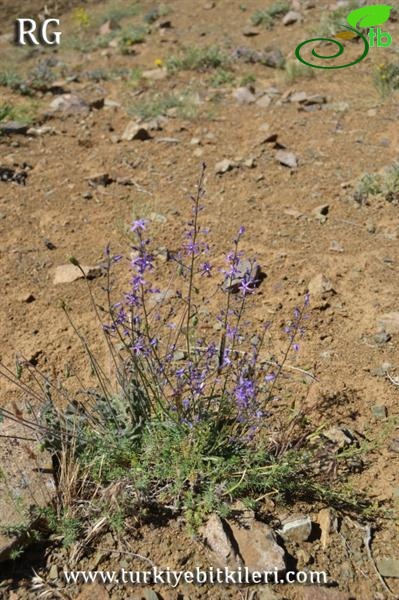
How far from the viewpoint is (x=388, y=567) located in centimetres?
222

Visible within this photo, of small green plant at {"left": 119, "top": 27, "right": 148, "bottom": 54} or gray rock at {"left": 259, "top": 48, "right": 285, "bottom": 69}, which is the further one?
small green plant at {"left": 119, "top": 27, "right": 148, "bottom": 54}

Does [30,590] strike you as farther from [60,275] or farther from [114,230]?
[114,230]

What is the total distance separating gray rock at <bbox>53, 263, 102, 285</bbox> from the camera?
12.4 ft

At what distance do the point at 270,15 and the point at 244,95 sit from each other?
283 cm

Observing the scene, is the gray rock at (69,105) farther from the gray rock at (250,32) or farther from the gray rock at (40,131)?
the gray rock at (250,32)

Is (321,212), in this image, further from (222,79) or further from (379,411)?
(222,79)

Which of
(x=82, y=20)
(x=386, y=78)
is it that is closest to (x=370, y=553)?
(x=386, y=78)

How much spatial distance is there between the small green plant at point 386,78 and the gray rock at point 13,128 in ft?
11.4

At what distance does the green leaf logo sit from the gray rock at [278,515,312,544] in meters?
6.71

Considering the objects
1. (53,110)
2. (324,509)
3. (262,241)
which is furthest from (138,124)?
(324,509)

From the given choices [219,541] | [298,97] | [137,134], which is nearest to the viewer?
[219,541]

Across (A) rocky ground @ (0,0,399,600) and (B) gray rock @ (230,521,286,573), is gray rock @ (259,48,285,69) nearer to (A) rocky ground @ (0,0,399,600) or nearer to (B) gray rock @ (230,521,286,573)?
(A) rocky ground @ (0,0,399,600)

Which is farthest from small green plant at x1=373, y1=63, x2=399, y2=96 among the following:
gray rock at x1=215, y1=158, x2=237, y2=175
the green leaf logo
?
gray rock at x1=215, y1=158, x2=237, y2=175

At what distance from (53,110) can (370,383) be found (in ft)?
15.1
